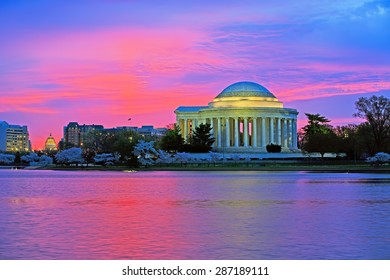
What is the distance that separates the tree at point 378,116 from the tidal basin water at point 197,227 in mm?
74976

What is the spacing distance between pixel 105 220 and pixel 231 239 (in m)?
8.90

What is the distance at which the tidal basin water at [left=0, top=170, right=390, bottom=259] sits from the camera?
24.2 meters

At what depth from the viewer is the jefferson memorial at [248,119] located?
164 meters

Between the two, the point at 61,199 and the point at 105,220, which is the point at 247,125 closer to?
the point at 61,199

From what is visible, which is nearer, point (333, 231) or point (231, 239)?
point (231, 239)

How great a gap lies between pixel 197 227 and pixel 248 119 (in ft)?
452

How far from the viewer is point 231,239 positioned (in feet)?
89.3

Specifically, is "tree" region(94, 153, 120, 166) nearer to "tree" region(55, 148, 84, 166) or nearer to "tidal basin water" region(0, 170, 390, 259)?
"tree" region(55, 148, 84, 166)

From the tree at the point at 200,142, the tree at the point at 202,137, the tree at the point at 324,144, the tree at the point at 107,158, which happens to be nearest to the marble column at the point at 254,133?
the tree at the point at 200,142

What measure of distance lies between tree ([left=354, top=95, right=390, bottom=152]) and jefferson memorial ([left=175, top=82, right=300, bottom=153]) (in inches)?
1464

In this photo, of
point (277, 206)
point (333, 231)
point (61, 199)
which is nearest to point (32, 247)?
point (333, 231)

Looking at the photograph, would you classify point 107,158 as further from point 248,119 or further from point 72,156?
point 248,119

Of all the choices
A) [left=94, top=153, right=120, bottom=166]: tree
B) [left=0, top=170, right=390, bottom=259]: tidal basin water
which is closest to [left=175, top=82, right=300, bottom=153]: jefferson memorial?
[left=94, top=153, right=120, bottom=166]: tree
